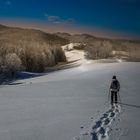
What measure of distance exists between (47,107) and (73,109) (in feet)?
6.42

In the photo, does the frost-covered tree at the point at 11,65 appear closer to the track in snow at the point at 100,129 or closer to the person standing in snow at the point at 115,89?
the person standing in snow at the point at 115,89

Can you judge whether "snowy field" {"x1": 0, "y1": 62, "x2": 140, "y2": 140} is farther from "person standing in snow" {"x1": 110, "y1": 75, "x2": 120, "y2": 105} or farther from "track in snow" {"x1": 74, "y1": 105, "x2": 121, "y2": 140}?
"person standing in snow" {"x1": 110, "y1": 75, "x2": 120, "y2": 105}

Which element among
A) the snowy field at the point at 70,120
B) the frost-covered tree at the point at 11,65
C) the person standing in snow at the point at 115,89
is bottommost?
the frost-covered tree at the point at 11,65

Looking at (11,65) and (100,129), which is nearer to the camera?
(100,129)

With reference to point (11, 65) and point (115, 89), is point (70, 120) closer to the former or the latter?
point (115, 89)

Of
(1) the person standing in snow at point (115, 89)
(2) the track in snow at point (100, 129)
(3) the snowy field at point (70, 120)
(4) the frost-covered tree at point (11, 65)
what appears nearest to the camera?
(2) the track in snow at point (100, 129)

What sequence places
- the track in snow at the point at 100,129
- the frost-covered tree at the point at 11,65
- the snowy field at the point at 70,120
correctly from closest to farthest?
the track in snow at the point at 100,129
the snowy field at the point at 70,120
the frost-covered tree at the point at 11,65

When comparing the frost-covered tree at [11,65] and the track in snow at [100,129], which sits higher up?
the track in snow at [100,129]

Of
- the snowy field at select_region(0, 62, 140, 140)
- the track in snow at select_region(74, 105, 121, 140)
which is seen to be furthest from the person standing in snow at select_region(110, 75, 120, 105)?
the track in snow at select_region(74, 105, 121, 140)

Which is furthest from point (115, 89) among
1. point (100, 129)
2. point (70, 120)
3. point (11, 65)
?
point (11, 65)

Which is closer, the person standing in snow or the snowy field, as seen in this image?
the snowy field

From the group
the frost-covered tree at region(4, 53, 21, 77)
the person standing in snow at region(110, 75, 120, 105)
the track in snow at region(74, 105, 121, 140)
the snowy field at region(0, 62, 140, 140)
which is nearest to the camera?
the track in snow at region(74, 105, 121, 140)

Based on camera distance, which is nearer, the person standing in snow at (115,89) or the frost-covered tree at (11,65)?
the person standing in snow at (115,89)

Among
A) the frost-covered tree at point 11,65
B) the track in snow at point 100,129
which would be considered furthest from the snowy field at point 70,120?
the frost-covered tree at point 11,65
